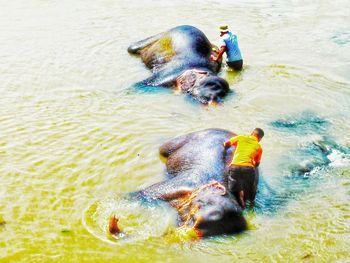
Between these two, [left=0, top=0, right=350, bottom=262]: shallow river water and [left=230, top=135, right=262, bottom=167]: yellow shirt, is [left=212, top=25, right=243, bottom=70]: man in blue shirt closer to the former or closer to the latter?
[left=0, top=0, right=350, bottom=262]: shallow river water

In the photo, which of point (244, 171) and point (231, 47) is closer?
point (244, 171)

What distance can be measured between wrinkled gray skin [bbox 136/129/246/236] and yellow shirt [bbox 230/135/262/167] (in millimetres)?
353

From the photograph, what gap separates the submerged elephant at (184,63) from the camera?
390 inches

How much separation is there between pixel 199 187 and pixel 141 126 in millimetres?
2647

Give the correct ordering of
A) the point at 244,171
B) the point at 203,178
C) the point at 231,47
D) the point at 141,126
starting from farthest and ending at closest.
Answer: the point at 231,47 → the point at 141,126 → the point at 203,178 → the point at 244,171

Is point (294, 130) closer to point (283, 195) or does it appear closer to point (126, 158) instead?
point (283, 195)

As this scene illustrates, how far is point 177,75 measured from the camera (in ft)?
34.4

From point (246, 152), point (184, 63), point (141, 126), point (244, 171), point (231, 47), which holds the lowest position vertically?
point (141, 126)

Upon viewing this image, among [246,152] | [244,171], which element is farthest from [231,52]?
[244,171]

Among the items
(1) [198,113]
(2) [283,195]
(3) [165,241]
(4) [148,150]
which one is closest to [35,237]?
(3) [165,241]

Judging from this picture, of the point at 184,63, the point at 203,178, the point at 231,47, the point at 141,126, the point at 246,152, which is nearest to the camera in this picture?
the point at 246,152

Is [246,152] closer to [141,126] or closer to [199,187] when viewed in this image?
[199,187]

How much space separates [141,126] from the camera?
8469 mm

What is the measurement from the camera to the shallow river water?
18.1ft
